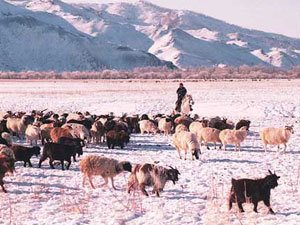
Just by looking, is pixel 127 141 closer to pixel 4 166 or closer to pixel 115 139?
pixel 115 139

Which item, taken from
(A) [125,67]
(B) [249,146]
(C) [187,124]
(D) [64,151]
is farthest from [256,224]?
(A) [125,67]

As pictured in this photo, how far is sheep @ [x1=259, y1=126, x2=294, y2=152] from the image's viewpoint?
15.4 meters

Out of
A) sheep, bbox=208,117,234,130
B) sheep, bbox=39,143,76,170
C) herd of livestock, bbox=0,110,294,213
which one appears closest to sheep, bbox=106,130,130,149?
herd of livestock, bbox=0,110,294,213

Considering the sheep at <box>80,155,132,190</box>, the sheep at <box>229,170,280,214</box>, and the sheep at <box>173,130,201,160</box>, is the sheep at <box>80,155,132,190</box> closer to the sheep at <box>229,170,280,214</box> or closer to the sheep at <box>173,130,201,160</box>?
the sheep at <box>229,170,280,214</box>

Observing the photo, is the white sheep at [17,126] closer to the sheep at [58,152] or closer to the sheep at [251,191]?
the sheep at [58,152]

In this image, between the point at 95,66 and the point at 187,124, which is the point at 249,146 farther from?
the point at 95,66

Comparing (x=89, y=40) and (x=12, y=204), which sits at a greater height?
(x=89, y=40)

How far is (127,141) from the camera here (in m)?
16.8

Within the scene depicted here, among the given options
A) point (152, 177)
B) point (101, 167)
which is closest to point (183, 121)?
point (101, 167)

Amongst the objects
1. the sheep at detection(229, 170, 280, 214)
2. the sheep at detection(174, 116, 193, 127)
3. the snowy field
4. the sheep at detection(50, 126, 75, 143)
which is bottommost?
the snowy field

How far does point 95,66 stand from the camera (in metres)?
168

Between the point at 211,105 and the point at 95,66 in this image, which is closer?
the point at 211,105

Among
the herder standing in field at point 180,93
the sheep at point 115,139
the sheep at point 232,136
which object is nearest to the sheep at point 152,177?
the sheep at point 232,136

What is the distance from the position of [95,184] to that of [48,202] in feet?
5.33
